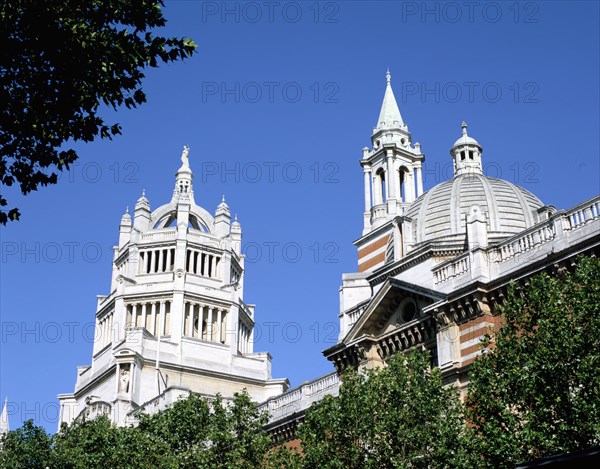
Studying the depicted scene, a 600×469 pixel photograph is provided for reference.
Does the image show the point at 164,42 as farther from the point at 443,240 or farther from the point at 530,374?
the point at 443,240

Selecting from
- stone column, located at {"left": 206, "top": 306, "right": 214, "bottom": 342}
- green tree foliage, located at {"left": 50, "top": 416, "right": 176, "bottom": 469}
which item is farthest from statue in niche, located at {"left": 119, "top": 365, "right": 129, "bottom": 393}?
green tree foliage, located at {"left": 50, "top": 416, "right": 176, "bottom": 469}

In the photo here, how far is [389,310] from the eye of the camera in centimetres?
4344

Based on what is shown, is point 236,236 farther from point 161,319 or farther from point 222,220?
point 161,319

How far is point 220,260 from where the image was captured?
9194cm

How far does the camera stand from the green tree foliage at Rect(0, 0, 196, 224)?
63.4ft

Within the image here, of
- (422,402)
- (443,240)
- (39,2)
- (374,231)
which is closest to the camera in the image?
(39,2)

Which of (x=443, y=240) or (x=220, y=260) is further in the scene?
(x=220, y=260)

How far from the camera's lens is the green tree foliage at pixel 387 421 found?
3152 cm

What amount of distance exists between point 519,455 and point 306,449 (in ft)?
32.0

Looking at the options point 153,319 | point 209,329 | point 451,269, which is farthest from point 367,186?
point 153,319

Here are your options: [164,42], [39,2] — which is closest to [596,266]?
[164,42]

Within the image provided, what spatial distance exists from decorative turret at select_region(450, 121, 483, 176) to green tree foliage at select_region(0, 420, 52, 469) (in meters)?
29.1

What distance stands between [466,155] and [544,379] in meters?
30.3

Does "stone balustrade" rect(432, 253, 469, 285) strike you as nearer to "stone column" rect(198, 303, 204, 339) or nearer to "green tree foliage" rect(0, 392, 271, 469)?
"green tree foliage" rect(0, 392, 271, 469)
